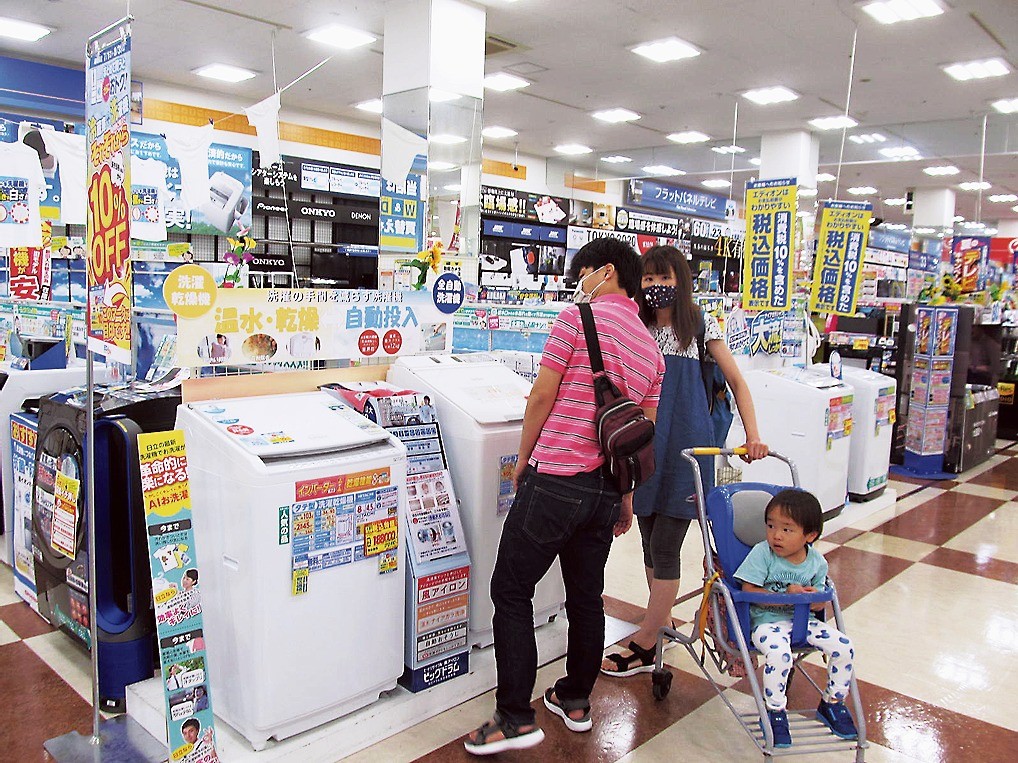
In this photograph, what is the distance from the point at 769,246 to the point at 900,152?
8351 millimetres

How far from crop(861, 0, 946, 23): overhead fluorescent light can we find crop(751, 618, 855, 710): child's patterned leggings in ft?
20.5

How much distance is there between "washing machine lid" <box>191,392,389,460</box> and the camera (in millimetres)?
2428

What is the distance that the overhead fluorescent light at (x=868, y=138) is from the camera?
12.4 m

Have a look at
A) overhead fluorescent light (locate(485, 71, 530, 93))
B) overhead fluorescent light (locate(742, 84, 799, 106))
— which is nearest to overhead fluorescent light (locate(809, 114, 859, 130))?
overhead fluorescent light (locate(742, 84, 799, 106))

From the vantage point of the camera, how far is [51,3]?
24.5 feet

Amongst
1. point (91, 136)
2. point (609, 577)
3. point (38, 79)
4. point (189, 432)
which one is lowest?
point (609, 577)

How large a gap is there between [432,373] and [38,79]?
8793 mm

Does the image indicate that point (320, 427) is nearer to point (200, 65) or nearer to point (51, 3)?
point (51, 3)

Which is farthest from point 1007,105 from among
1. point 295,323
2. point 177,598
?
point 177,598

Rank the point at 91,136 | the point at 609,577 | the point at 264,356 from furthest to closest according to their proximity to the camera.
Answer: the point at 609,577 → the point at 264,356 → the point at 91,136

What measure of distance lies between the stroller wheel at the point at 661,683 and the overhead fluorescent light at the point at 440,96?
535 cm

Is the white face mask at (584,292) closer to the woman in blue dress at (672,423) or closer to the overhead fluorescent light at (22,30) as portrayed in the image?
the woman in blue dress at (672,423)

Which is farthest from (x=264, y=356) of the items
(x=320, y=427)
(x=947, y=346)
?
(x=947, y=346)

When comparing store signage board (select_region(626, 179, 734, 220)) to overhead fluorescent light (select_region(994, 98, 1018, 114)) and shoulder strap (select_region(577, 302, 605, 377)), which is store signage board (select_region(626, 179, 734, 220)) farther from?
shoulder strap (select_region(577, 302, 605, 377))
